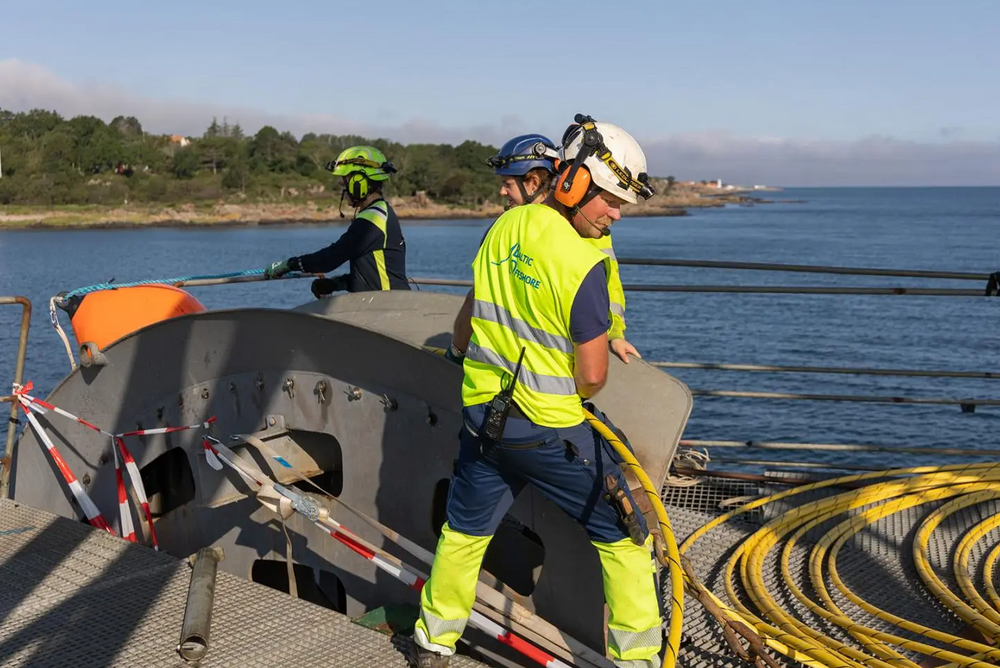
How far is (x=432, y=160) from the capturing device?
129m

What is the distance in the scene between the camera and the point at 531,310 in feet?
10.4

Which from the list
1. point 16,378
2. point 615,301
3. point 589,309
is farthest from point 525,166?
point 16,378

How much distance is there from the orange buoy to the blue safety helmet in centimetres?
248

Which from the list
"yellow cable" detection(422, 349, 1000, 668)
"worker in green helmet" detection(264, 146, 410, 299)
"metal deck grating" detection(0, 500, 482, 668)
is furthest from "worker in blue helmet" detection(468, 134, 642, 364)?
"metal deck grating" detection(0, 500, 482, 668)

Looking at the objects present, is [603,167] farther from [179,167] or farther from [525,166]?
[179,167]

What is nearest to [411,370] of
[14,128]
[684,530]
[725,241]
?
[684,530]

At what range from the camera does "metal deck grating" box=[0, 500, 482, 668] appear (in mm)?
3695

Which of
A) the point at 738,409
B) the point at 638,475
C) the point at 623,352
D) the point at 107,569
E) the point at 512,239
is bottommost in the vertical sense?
the point at 738,409

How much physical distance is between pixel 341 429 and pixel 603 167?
6.74ft

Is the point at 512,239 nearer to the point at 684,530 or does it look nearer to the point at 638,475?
the point at 638,475

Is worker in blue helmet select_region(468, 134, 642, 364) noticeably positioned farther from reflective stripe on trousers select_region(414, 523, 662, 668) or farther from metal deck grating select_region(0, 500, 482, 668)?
metal deck grating select_region(0, 500, 482, 668)

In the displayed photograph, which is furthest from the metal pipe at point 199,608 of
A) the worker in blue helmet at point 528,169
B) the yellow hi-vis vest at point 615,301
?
the worker in blue helmet at point 528,169

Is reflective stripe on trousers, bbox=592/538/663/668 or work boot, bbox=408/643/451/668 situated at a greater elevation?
reflective stripe on trousers, bbox=592/538/663/668

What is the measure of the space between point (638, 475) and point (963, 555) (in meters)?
2.13
